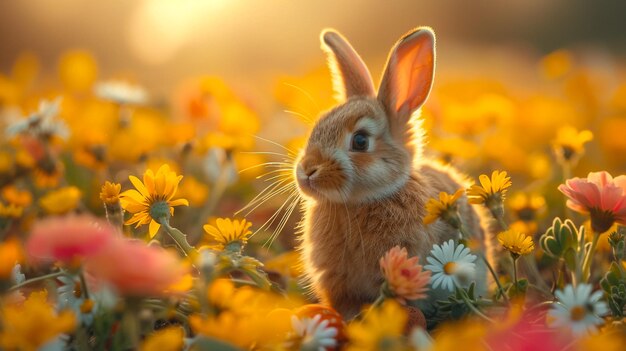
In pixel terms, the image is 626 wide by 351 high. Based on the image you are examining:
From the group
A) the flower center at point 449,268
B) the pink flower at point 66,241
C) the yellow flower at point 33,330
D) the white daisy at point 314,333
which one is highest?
the pink flower at point 66,241

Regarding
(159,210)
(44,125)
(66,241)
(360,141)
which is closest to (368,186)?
(360,141)

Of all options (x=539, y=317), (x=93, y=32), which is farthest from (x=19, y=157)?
(x=93, y=32)

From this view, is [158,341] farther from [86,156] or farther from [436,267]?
[86,156]

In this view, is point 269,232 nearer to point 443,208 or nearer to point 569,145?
point 569,145

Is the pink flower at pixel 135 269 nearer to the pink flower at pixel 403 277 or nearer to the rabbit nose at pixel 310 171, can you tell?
the pink flower at pixel 403 277

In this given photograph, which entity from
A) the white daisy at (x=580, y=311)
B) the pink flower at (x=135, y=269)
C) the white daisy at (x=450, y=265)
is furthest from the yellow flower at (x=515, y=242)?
the pink flower at (x=135, y=269)

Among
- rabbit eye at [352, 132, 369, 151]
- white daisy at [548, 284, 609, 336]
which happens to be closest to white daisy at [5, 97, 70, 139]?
rabbit eye at [352, 132, 369, 151]
